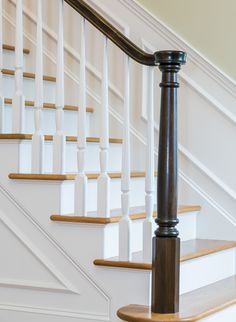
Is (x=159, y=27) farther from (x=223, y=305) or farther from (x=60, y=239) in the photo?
(x=223, y=305)

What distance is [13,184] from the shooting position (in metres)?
3.28

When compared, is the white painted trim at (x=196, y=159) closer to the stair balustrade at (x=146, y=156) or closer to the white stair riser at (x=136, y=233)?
the white stair riser at (x=136, y=233)

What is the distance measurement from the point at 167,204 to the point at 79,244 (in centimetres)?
52

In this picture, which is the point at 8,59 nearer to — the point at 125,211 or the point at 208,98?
the point at 208,98

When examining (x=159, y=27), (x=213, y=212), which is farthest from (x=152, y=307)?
(x=159, y=27)

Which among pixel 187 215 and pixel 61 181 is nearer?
pixel 61 181

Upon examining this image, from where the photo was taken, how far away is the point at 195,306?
2896 mm

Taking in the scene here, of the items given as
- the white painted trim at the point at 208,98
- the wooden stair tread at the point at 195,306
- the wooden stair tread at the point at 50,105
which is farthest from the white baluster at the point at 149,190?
the white painted trim at the point at 208,98

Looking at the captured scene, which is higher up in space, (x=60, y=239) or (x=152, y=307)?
(x=60, y=239)

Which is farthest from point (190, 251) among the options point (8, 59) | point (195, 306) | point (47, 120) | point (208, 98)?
point (8, 59)

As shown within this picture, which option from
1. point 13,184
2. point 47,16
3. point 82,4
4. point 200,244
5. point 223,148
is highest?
point 47,16

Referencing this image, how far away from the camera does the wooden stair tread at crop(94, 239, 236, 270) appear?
118 inches

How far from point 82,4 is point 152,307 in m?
1.29

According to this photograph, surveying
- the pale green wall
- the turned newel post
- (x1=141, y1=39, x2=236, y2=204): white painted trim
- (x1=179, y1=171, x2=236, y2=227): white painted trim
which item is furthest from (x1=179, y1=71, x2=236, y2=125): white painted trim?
the turned newel post
